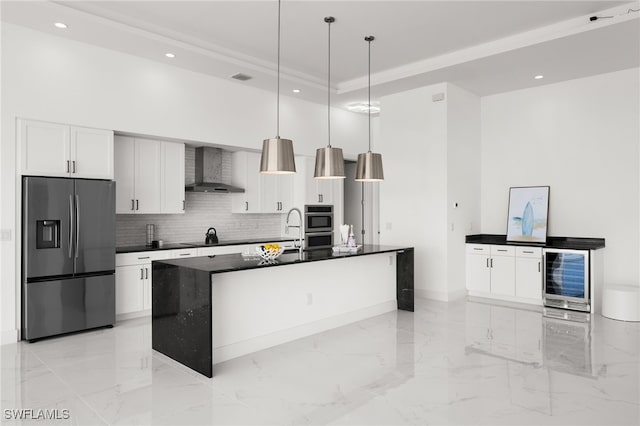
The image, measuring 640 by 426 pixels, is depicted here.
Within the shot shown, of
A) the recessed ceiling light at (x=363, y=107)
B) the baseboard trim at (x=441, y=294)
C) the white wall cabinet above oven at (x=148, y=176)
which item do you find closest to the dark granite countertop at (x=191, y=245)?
the white wall cabinet above oven at (x=148, y=176)

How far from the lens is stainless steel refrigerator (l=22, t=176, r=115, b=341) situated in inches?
179

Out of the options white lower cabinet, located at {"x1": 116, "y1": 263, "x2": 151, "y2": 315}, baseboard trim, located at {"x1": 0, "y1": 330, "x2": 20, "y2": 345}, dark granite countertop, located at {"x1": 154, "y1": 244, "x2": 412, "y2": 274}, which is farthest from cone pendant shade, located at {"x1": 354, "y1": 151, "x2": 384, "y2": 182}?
baseboard trim, located at {"x1": 0, "y1": 330, "x2": 20, "y2": 345}

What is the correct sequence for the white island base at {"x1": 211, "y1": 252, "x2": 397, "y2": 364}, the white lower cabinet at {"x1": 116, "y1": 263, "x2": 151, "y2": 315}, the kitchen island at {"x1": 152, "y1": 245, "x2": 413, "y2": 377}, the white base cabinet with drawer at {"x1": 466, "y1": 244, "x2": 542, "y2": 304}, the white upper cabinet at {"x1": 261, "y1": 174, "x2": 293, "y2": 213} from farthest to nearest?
1. the white upper cabinet at {"x1": 261, "y1": 174, "x2": 293, "y2": 213}
2. the white base cabinet with drawer at {"x1": 466, "y1": 244, "x2": 542, "y2": 304}
3. the white lower cabinet at {"x1": 116, "y1": 263, "x2": 151, "y2": 315}
4. the white island base at {"x1": 211, "y1": 252, "x2": 397, "y2": 364}
5. the kitchen island at {"x1": 152, "y1": 245, "x2": 413, "y2": 377}

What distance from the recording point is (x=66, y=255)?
15.6ft

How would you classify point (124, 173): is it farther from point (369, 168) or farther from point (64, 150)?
point (369, 168)

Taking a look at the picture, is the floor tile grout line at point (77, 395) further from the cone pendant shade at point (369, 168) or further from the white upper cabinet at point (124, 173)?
the cone pendant shade at point (369, 168)

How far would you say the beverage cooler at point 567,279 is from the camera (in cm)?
582

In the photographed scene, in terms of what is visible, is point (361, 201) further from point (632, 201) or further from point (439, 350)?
point (439, 350)

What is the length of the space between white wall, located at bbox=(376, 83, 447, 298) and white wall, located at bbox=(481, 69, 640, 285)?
1.22 meters

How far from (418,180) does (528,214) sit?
1.75m

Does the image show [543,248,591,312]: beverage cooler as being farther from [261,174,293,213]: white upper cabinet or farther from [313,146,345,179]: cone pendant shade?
[261,174,293,213]: white upper cabinet

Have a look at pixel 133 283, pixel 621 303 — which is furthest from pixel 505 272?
pixel 133 283

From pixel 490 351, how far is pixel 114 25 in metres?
5.06

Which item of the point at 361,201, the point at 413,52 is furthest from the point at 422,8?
the point at 361,201
